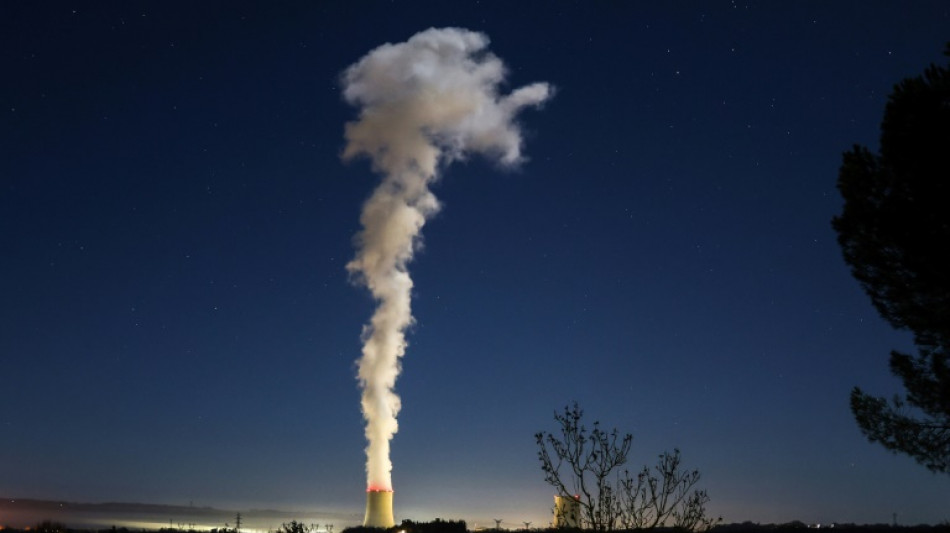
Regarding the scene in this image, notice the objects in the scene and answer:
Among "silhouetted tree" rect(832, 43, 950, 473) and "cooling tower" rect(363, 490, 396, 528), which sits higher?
"silhouetted tree" rect(832, 43, 950, 473)

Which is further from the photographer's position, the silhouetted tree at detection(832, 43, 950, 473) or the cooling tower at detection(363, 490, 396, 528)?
the cooling tower at detection(363, 490, 396, 528)

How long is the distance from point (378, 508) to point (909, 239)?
5064cm

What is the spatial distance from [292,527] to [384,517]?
123 feet

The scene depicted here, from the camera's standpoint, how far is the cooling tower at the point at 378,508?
205 feet

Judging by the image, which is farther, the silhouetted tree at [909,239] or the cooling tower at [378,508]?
the cooling tower at [378,508]

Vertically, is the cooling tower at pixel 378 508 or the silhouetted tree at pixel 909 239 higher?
the silhouetted tree at pixel 909 239

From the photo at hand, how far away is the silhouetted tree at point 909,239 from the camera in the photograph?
17.7 metres

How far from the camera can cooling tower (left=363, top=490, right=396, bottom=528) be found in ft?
205

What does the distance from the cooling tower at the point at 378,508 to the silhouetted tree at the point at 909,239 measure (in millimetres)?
47722

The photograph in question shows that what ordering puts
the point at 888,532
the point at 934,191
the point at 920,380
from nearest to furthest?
the point at 934,191
the point at 920,380
the point at 888,532

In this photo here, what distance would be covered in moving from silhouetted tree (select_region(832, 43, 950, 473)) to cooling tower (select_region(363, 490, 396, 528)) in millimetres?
47722

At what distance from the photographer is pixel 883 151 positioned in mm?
18594

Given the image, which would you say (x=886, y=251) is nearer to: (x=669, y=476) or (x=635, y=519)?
(x=669, y=476)

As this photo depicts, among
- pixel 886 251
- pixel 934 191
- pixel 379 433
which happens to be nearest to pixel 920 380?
pixel 886 251
